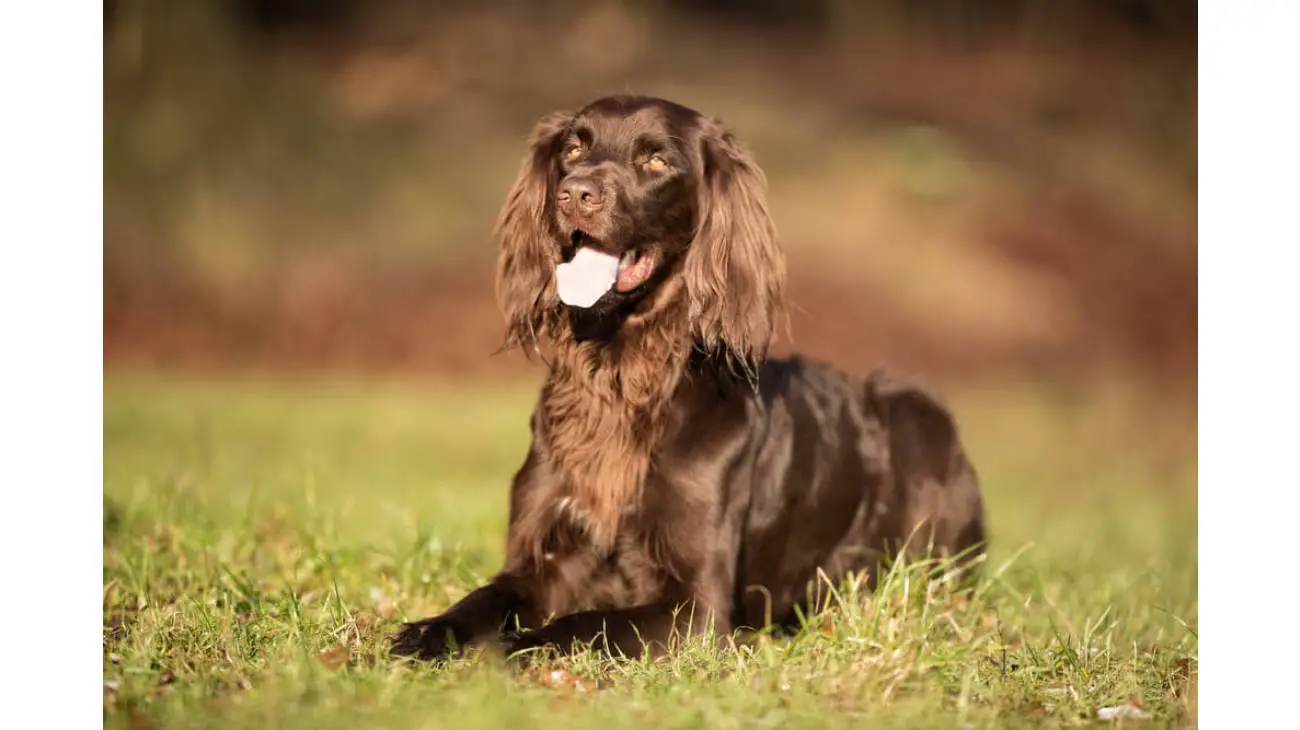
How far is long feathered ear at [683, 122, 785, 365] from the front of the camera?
3.20 m

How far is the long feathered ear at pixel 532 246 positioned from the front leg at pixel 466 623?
66 cm

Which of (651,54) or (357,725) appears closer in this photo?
(357,725)

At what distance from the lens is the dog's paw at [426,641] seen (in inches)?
110

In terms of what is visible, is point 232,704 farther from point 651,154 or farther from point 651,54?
point 651,54

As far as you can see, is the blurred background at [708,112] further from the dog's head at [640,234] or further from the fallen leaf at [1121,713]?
the fallen leaf at [1121,713]

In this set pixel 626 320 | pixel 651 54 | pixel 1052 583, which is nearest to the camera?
pixel 626 320

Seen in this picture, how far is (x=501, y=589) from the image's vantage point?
3145mm

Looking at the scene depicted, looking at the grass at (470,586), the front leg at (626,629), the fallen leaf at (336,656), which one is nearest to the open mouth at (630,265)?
the front leg at (626,629)

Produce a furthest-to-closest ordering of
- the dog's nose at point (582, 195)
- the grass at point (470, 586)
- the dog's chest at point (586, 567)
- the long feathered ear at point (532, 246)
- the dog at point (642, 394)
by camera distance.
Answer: the long feathered ear at point (532, 246)
the dog's chest at point (586, 567)
the dog at point (642, 394)
the dog's nose at point (582, 195)
the grass at point (470, 586)

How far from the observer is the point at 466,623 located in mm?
2945

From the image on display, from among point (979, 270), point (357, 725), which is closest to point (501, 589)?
point (357, 725)

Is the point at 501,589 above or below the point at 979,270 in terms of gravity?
below
